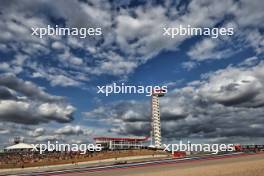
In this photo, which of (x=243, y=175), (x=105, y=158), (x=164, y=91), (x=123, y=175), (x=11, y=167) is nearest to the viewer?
(x=243, y=175)

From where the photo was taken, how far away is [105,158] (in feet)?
257

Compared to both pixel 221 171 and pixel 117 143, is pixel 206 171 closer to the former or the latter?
pixel 221 171

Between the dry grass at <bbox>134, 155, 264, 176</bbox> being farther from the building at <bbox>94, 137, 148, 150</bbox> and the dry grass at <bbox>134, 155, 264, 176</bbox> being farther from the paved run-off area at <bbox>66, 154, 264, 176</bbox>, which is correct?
the building at <bbox>94, 137, 148, 150</bbox>

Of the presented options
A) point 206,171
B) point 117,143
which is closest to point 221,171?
point 206,171

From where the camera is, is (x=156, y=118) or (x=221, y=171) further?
(x=156, y=118)

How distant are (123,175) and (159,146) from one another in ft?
309

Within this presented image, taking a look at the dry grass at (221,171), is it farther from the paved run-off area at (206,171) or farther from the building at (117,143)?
the building at (117,143)

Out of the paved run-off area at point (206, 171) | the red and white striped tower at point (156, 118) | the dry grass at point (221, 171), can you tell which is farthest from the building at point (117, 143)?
the dry grass at point (221, 171)

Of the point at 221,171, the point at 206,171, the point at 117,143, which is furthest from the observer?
the point at 117,143

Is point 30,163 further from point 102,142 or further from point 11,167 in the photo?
point 102,142

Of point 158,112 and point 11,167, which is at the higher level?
point 158,112

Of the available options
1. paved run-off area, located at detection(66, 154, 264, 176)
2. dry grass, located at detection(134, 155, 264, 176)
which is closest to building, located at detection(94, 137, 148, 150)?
paved run-off area, located at detection(66, 154, 264, 176)

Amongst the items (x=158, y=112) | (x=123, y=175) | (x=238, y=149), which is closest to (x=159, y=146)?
(x=158, y=112)

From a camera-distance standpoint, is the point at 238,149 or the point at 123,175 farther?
the point at 238,149
